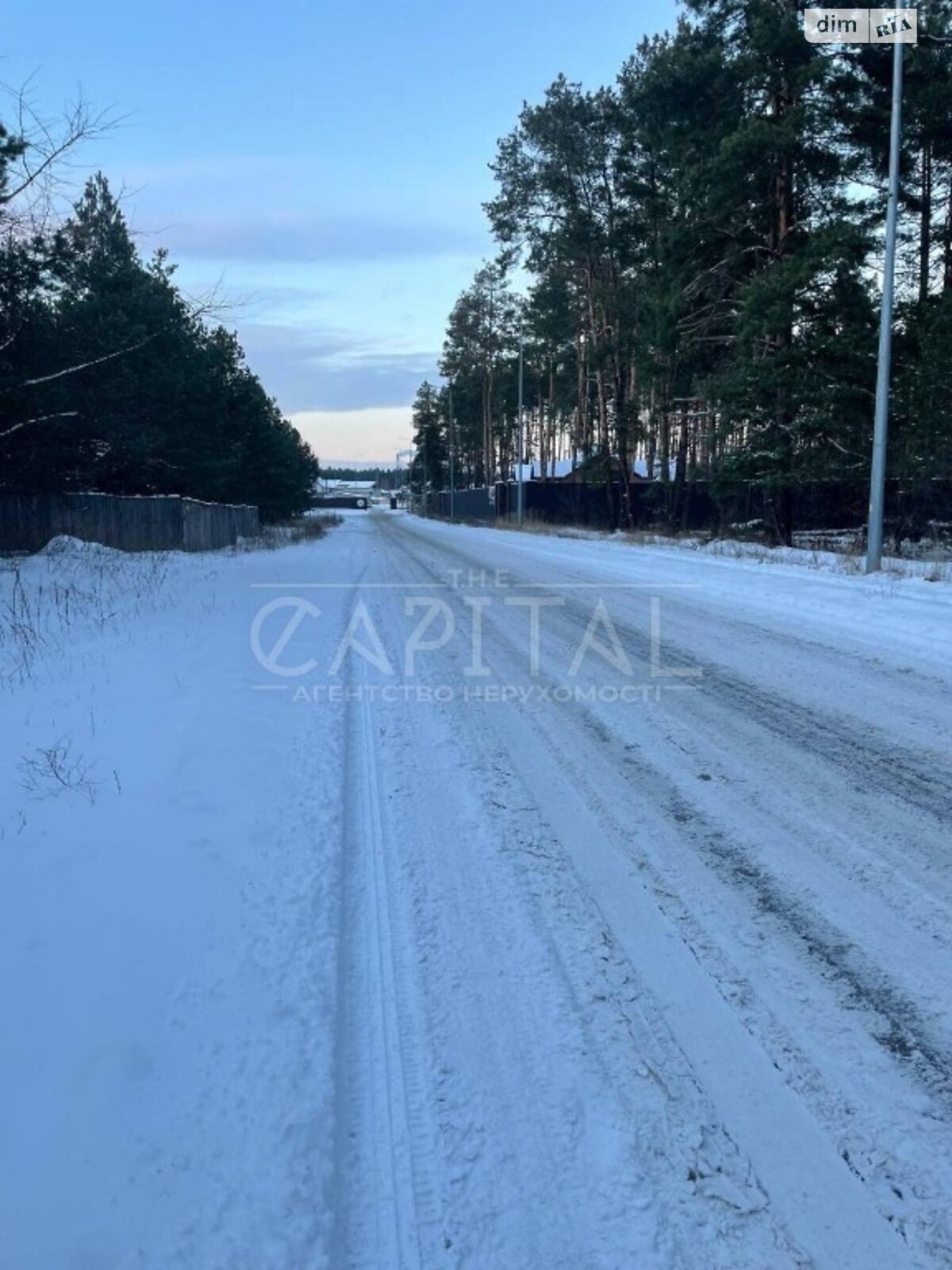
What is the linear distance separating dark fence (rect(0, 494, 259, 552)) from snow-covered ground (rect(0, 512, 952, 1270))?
14882mm

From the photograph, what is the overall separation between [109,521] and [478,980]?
69.0 ft

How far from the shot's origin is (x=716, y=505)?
2984 centimetres

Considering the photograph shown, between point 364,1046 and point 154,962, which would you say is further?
point 154,962

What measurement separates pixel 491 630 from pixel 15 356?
11.7 metres

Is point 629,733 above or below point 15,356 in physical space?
below

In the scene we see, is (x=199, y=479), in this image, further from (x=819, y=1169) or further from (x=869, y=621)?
(x=819, y=1169)

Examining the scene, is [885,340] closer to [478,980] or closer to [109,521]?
[478,980]

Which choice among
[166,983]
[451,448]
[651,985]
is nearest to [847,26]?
[651,985]

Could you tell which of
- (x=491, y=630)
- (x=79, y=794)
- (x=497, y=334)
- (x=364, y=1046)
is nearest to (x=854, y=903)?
(x=364, y=1046)

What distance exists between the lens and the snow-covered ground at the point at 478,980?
81.2 inches

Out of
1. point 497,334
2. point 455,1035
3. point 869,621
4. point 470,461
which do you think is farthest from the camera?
point 470,461

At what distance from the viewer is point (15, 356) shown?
16.4m

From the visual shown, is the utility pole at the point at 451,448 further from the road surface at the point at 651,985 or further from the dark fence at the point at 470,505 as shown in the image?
the road surface at the point at 651,985

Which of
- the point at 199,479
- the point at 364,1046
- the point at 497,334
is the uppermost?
the point at 497,334
